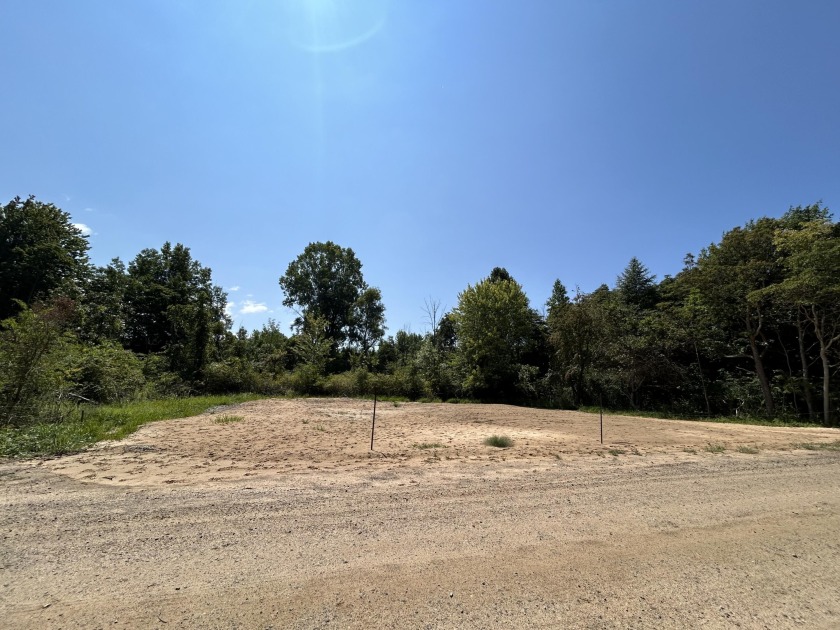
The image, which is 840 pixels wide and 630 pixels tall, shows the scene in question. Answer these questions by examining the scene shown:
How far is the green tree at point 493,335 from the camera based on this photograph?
26797mm

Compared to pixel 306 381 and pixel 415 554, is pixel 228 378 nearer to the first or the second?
pixel 306 381

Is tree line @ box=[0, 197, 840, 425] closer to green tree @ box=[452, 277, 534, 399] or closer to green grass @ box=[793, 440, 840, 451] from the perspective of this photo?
green tree @ box=[452, 277, 534, 399]

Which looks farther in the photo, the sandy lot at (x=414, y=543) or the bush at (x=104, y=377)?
the bush at (x=104, y=377)

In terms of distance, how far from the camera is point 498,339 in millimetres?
27094

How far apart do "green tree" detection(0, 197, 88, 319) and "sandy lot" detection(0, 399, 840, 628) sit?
3130 centimetres

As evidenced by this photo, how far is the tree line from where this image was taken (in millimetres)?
15016

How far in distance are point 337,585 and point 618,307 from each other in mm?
27132

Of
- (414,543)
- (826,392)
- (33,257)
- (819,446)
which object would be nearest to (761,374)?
(826,392)

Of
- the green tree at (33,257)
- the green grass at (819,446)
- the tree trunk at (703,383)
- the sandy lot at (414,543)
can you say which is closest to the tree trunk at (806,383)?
the tree trunk at (703,383)

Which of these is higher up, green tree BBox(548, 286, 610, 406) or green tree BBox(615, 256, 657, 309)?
green tree BBox(615, 256, 657, 309)

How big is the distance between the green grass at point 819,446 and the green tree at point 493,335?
17060mm

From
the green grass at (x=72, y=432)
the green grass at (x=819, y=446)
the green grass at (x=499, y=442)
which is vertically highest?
the green grass at (x=819, y=446)

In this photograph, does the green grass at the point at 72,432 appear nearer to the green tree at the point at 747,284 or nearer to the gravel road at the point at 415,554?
the gravel road at the point at 415,554

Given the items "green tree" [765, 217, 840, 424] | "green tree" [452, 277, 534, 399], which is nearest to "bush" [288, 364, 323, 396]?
"green tree" [452, 277, 534, 399]
